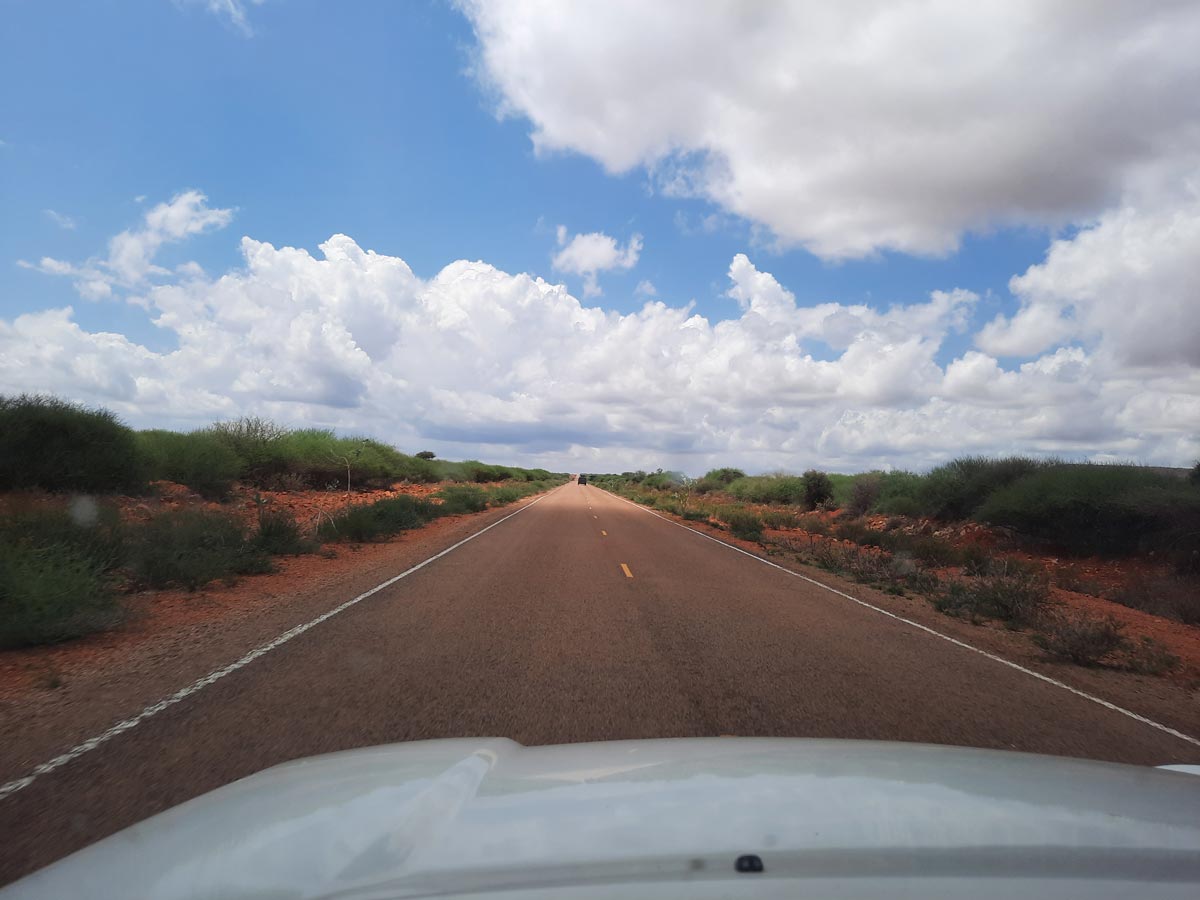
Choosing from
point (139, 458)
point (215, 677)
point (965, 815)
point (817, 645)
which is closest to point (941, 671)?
point (817, 645)

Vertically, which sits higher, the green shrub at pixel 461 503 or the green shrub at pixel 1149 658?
the green shrub at pixel 461 503

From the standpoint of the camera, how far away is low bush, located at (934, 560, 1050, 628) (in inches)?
478

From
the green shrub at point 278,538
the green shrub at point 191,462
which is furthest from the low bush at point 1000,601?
the green shrub at point 191,462

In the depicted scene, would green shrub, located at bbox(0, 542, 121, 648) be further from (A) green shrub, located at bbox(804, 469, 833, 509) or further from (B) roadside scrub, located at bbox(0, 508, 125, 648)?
(A) green shrub, located at bbox(804, 469, 833, 509)

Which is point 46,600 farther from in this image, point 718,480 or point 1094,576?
point 718,480

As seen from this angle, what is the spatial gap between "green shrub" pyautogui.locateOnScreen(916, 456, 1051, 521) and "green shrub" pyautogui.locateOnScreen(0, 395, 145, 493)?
90.4 feet

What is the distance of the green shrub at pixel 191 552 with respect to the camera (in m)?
12.3

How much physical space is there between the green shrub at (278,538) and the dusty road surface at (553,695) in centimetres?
606

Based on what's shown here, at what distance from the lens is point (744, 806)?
247 cm

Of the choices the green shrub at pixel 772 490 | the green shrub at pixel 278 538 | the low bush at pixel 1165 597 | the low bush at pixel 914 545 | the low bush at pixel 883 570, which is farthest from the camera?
the green shrub at pixel 772 490

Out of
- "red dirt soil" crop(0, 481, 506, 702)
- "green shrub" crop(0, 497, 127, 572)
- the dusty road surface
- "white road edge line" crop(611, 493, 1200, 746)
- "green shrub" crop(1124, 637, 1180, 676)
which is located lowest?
"red dirt soil" crop(0, 481, 506, 702)

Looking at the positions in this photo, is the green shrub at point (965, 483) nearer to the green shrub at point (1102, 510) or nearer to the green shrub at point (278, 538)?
the green shrub at point (1102, 510)

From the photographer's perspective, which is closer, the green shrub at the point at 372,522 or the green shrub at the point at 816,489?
the green shrub at the point at 372,522

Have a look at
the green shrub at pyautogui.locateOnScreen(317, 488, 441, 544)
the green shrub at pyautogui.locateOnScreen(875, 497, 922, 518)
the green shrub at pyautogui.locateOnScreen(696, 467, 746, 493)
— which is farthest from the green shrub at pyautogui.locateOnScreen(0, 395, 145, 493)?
the green shrub at pyautogui.locateOnScreen(696, 467, 746, 493)
